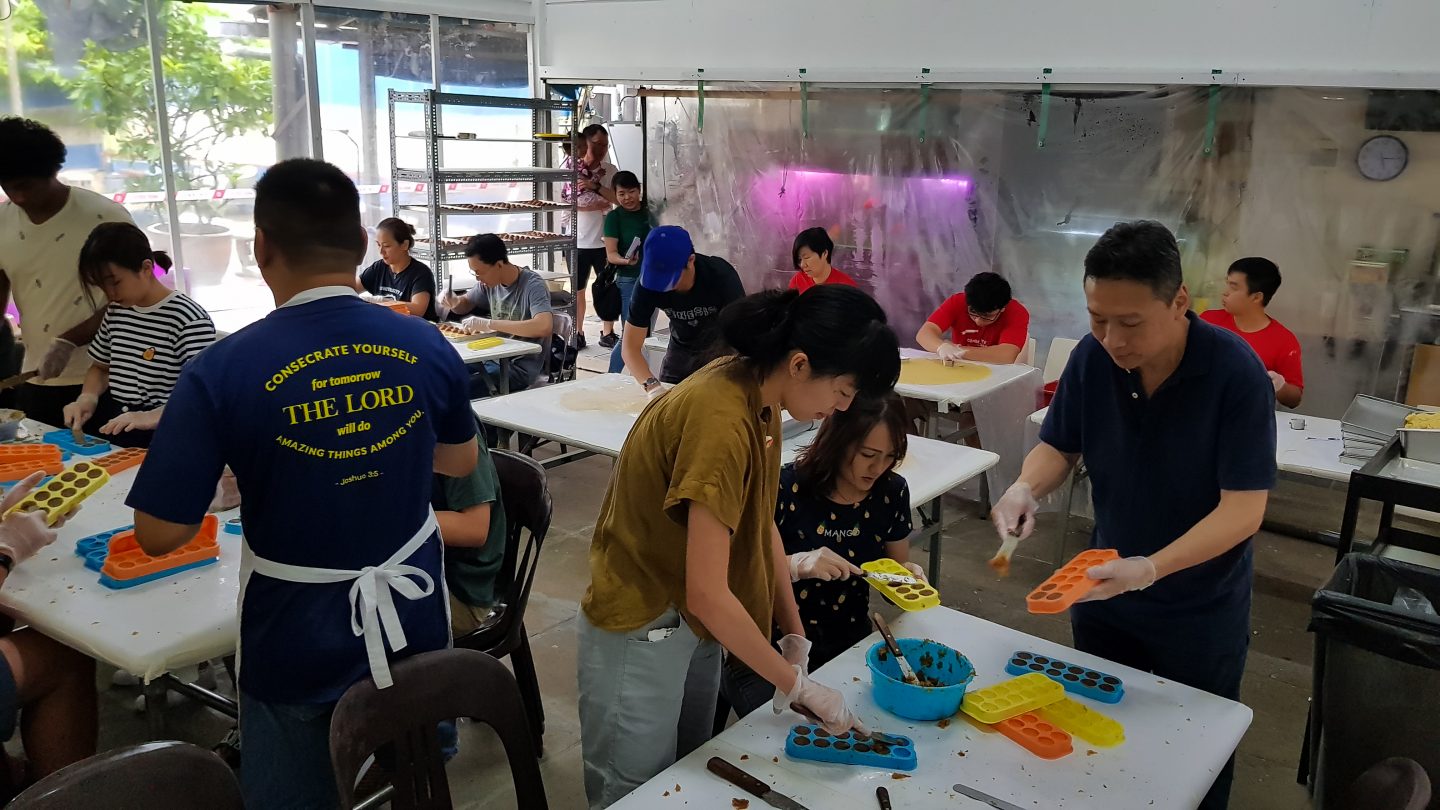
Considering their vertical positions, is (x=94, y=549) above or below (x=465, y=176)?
below

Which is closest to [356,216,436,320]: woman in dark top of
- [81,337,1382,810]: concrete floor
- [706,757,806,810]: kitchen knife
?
[81,337,1382,810]: concrete floor

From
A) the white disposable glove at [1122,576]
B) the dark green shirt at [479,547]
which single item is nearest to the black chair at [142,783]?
the dark green shirt at [479,547]

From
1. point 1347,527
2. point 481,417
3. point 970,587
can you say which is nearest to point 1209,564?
point 1347,527

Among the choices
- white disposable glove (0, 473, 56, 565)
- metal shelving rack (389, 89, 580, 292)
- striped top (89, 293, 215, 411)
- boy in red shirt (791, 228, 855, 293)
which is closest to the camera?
white disposable glove (0, 473, 56, 565)

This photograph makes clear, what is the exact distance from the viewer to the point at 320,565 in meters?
1.41

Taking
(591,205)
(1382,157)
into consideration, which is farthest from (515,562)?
(591,205)

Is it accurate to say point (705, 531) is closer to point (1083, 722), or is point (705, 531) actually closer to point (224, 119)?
point (1083, 722)

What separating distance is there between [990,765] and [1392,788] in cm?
50

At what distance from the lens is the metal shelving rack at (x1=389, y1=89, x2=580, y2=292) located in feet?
20.1

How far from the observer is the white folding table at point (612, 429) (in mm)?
2912

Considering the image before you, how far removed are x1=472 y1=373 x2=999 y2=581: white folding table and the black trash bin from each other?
114 cm

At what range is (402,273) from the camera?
510 cm

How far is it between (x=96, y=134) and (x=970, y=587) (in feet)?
18.1

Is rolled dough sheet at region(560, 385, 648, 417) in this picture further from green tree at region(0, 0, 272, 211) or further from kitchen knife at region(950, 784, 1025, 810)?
green tree at region(0, 0, 272, 211)
